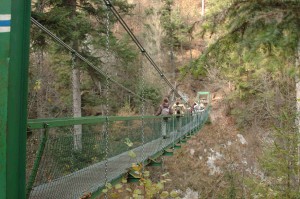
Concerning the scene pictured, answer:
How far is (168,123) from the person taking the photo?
6.11m

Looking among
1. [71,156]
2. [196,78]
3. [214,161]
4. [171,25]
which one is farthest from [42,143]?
[171,25]

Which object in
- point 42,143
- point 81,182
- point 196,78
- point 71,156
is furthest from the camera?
point 196,78

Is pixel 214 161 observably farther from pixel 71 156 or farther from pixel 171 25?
pixel 71 156

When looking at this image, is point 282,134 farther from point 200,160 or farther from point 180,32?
point 180,32

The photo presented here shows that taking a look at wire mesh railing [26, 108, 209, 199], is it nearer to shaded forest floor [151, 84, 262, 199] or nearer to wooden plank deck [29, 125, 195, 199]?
wooden plank deck [29, 125, 195, 199]

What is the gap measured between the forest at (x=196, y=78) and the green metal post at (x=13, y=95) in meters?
0.83

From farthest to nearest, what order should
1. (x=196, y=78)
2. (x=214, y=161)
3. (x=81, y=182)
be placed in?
(x=214, y=161) < (x=196, y=78) < (x=81, y=182)

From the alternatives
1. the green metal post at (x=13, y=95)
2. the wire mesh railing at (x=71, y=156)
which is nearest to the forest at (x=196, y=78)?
the wire mesh railing at (x=71, y=156)

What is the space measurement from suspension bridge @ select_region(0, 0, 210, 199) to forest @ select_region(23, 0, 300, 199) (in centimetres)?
6

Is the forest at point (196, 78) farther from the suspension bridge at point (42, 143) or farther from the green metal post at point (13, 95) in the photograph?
the green metal post at point (13, 95)

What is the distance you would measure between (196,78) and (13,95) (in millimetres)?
6945

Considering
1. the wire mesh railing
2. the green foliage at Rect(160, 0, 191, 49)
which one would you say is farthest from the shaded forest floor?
the wire mesh railing

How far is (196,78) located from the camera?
290 inches

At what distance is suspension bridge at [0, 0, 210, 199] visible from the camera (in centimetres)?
54
